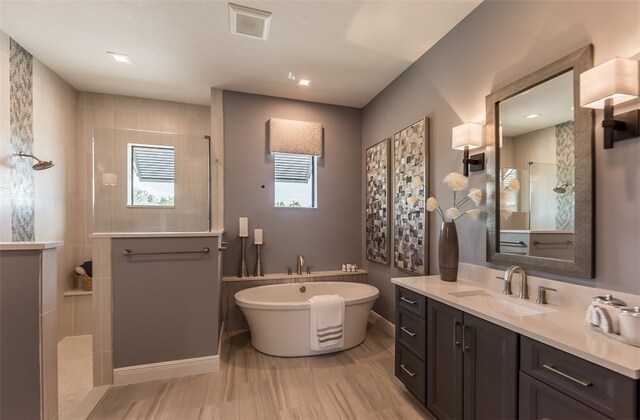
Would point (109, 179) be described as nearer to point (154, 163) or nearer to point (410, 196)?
point (154, 163)

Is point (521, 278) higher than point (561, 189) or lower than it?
lower

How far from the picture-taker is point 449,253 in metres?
2.19

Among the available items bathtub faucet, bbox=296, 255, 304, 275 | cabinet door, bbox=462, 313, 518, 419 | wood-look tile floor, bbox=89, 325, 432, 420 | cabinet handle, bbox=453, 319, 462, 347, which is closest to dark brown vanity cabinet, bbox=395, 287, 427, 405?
wood-look tile floor, bbox=89, 325, 432, 420

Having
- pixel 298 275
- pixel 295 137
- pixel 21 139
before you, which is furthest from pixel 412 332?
→ pixel 21 139

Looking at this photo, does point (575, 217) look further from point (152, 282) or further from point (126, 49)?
point (126, 49)

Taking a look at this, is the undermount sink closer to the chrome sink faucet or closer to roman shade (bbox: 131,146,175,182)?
the chrome sink faucet

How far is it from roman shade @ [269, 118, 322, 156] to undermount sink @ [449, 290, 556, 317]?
8.38 feet

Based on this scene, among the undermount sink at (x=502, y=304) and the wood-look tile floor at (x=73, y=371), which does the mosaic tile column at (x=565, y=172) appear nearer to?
the undermount sink at (x=502, y=304)

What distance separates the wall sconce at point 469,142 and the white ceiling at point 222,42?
92 centimetres

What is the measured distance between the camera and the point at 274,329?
2.71 meters

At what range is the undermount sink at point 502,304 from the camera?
1527mm

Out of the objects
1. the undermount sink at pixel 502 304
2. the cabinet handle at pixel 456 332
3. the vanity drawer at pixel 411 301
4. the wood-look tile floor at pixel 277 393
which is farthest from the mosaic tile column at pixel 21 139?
the undermount sink at pixel 502 304

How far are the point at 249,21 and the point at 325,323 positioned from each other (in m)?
2.71

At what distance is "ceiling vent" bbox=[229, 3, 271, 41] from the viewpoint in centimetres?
211
